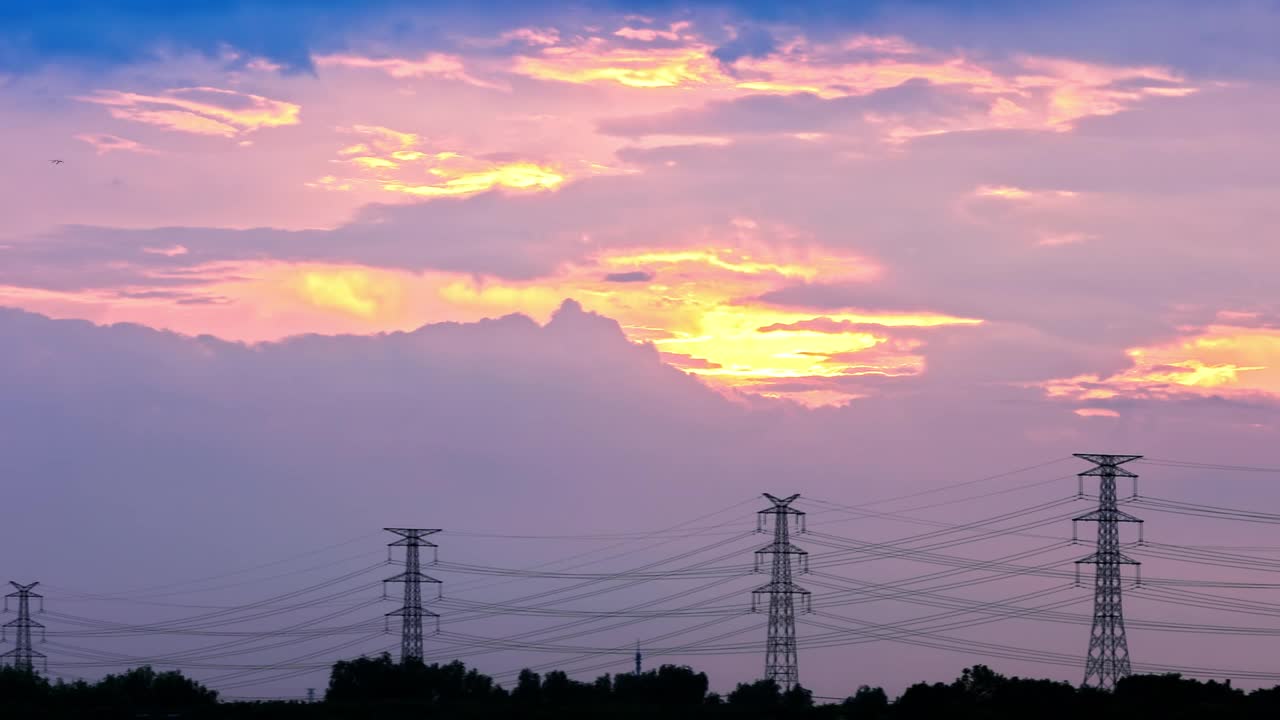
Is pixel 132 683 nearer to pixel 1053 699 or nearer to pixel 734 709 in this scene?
pixel 734 709

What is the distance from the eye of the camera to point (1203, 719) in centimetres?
10731

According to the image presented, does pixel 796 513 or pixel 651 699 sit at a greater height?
pixel 796 513

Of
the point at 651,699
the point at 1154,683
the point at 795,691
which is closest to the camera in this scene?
the point at 1154,683

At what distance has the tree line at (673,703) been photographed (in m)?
117

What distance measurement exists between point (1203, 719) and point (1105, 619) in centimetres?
2918

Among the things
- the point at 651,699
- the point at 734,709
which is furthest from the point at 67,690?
the point at 734,709

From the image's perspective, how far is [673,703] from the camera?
179 meters

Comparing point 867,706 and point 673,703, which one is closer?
point 867,706

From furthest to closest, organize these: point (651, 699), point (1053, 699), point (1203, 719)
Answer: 1. point (651, 699)
2. point (1053, 699)
3. point (1203, 719)

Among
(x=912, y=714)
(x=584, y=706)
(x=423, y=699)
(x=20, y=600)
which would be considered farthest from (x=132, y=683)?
(x=912, y=714)

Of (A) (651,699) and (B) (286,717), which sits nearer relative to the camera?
(B) (286,717)

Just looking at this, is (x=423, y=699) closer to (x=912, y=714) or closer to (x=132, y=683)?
(x=132, y=683)

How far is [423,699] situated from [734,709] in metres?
44.7

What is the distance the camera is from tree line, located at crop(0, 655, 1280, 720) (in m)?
117
